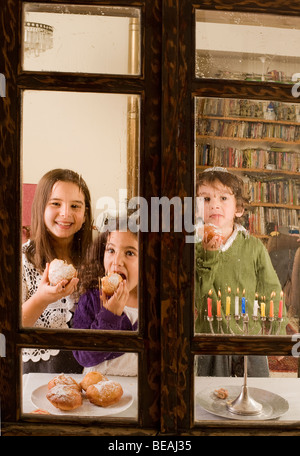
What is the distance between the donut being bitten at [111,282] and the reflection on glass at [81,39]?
Result: 720 mm

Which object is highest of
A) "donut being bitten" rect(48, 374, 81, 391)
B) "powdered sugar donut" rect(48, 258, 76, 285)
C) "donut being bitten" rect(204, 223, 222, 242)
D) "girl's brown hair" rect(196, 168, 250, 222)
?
"girl's brown hair" rect(196, 168, 250, 222)

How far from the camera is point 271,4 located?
4.99ft

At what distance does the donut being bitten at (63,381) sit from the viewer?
1531 mm

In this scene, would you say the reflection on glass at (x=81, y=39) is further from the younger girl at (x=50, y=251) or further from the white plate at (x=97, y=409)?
the white plate at (x=97, y=409)

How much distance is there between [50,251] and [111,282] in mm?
245

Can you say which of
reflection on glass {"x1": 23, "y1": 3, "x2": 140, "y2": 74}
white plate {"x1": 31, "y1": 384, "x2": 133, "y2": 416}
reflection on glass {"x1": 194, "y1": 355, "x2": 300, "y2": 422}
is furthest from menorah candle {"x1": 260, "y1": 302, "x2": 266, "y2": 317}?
reflection on glass {"x1": 23, "y1": 3, "x2": 140, "y2": 74}

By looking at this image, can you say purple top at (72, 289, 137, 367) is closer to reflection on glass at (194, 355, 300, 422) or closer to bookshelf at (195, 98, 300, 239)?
reflection on glass at (194, 355, 300, 422)

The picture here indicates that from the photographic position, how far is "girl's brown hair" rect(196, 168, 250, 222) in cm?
152

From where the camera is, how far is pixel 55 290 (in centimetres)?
154

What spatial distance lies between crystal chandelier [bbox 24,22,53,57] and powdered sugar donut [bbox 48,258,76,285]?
0.74m

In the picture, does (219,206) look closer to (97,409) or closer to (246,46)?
(246,46)

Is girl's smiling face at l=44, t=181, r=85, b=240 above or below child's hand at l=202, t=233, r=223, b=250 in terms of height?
above

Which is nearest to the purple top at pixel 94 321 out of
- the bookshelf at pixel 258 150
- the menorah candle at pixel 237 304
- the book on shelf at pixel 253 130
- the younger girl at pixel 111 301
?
the younger girl at pixel 111 301

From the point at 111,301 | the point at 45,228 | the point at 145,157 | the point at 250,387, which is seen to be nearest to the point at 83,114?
the point at 145,157
